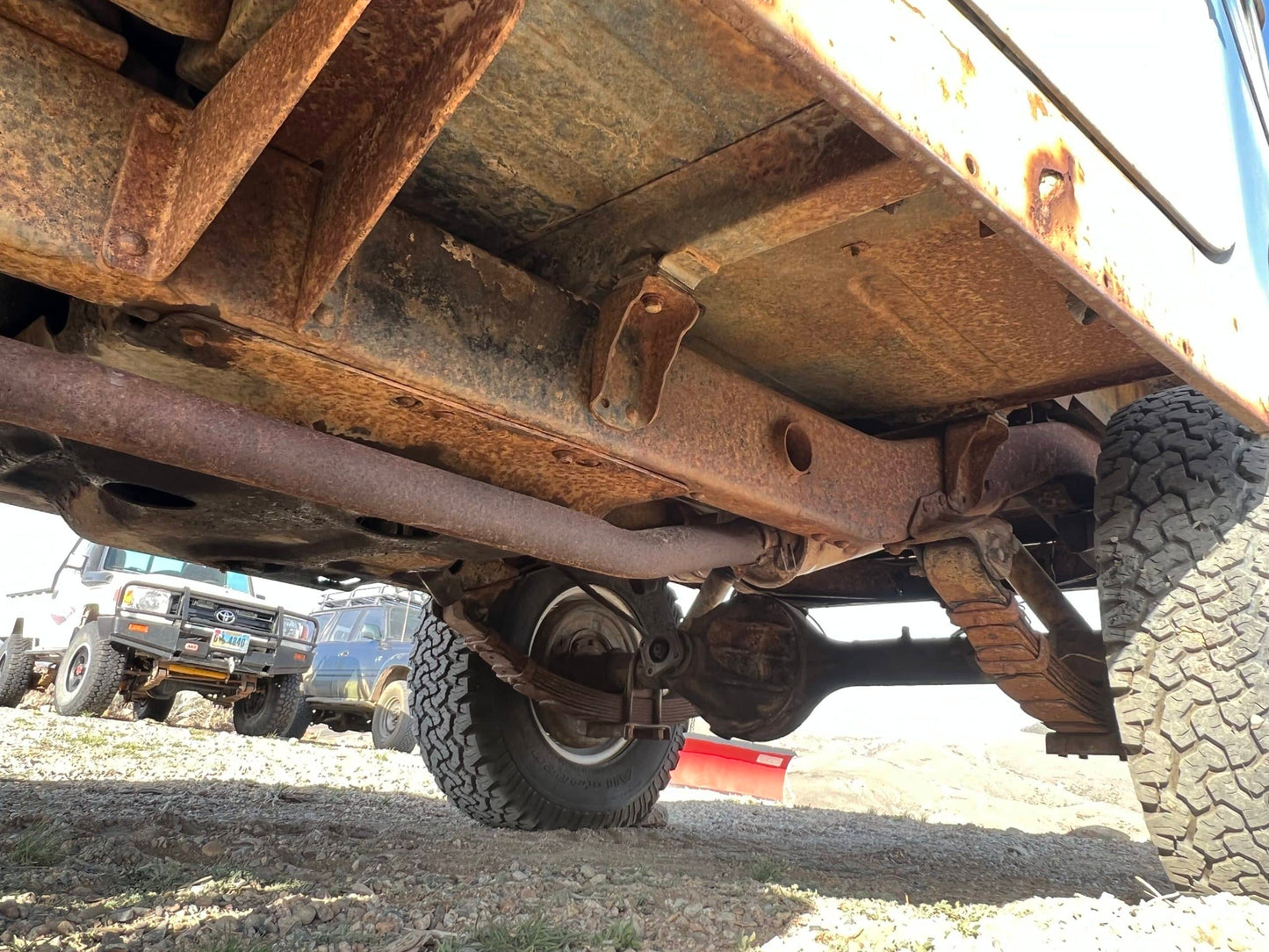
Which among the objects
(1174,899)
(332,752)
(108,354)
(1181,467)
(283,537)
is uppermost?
(1181,467)

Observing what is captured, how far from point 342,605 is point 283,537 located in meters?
12.0

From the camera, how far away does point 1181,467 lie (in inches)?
85.7

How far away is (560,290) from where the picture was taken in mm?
1639

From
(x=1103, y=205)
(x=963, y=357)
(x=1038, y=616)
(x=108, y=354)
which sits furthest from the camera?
(x=1038, y=616)

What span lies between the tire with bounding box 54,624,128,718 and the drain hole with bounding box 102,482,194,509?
8470 mm

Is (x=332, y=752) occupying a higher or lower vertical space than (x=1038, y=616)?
lower

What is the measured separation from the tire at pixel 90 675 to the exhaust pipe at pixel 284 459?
29.8ft

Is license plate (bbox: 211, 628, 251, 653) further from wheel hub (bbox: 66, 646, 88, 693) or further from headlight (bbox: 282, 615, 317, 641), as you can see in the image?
wheel hub (bbox: 66, 646, 88, 693)

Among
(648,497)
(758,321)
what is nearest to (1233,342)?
(758,321)

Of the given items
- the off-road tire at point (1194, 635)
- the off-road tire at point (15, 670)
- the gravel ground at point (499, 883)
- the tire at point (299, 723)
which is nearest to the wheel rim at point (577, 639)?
the gravel ground at point (499, 883)

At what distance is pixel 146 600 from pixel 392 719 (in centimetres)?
313

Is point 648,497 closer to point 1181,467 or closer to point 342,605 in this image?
point 1181,467

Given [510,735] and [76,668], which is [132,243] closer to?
[510,735]

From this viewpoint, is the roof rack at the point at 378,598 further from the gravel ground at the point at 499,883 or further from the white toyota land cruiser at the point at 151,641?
the gravel ground at the point at 499,883
